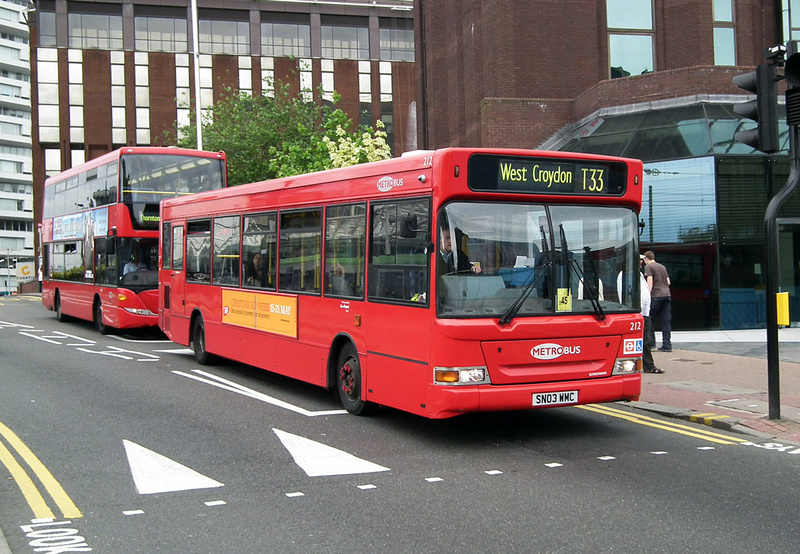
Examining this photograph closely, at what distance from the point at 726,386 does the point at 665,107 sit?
11.0 meters

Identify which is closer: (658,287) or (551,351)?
(551,351)

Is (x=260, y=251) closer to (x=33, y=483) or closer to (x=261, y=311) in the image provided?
(x=261, y=311)

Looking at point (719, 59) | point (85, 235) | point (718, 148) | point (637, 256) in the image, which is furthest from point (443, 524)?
point (719, 59)

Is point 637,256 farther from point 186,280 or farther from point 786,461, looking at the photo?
point 186,280

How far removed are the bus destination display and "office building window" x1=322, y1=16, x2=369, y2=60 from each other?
58.3m

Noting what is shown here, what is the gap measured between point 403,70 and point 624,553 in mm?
63571

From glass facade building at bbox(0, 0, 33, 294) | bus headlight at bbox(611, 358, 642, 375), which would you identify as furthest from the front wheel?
glass facade building at bbox(0, 0, 33, 294)

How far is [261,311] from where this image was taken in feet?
39.2

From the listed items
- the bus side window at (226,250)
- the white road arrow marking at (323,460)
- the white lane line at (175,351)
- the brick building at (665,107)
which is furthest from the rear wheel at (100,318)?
the white road arrow marking at (323,460)

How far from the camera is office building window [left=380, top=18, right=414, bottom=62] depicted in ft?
216

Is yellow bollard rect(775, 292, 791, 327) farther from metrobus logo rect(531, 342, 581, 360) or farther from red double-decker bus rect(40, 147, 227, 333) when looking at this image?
red double-decker bus rect(40, 147, 227, 333)

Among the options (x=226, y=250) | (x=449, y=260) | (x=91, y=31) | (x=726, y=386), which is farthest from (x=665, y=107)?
(x=91, y=31)

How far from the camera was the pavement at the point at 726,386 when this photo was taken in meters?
9.13

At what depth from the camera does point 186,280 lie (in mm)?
14906
